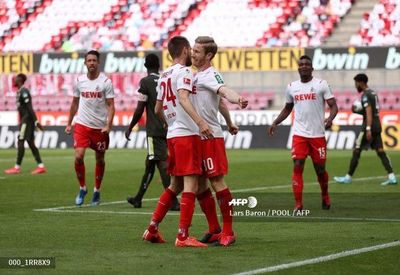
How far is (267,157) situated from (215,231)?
20001mm

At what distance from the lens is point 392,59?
124ft

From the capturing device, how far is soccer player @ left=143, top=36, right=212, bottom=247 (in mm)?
11368

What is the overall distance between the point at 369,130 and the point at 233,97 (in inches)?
440

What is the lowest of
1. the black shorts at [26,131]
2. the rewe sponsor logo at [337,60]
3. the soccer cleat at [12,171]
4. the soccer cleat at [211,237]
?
the soccer cleat at [12,171]

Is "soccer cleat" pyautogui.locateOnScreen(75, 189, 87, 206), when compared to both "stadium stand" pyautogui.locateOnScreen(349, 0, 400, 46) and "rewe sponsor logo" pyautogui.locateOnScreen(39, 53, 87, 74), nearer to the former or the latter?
"stadium stand" pyautogui.locateOnScreen(349, 0, 400, 46)

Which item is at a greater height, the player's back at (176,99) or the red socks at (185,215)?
the player's back at (176,99)

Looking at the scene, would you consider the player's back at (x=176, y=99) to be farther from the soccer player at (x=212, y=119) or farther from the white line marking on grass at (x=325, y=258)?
the white line marking on grass at (x=325, y=258)

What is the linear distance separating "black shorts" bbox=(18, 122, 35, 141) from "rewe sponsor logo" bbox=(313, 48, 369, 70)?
1458cm

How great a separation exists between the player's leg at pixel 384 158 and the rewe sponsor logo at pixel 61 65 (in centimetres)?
2121

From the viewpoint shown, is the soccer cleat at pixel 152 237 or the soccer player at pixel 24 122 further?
the soccer player at pixel 24 122

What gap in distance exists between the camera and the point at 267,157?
104ft

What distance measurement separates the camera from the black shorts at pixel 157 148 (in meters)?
16.2

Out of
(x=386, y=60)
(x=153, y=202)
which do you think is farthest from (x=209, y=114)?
(x=386, y=60)

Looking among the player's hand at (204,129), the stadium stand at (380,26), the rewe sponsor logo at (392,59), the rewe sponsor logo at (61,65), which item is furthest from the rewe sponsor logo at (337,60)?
the player's hand at (204,129)
